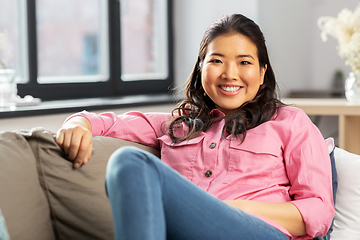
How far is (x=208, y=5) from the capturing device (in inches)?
118

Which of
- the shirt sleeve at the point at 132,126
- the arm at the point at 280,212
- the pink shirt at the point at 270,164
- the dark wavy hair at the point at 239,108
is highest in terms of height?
the dark wavy hair at the point at 239,108

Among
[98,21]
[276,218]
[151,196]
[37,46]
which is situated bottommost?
[276,218]

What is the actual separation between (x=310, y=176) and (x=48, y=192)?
0.71 meters

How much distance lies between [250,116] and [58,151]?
59 cm

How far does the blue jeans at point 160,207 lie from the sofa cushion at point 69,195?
0.94 feet

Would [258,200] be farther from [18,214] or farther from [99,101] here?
[99,101]

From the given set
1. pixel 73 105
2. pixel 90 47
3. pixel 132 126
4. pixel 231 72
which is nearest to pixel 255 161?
pixel 231 72

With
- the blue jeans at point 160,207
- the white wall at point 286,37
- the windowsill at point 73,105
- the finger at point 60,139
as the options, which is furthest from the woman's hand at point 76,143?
the white wall at point 286,37

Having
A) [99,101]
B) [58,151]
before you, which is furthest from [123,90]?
[58,151]

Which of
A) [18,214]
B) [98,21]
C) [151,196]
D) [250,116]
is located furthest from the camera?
[98,21]

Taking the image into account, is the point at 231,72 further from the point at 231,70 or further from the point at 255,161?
the point at 255,161

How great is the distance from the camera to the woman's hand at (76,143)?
45.1 inches

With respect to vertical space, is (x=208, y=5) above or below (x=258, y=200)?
above

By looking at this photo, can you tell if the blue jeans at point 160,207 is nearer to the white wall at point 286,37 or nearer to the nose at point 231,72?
the nose at point 231,72
